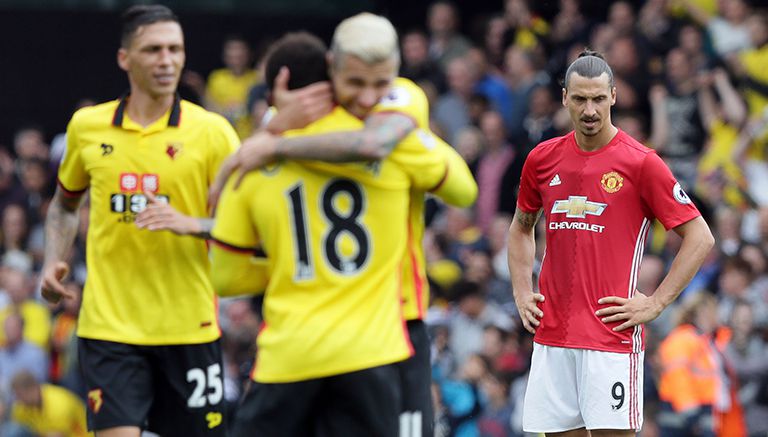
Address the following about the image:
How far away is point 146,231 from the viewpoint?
8.01 m

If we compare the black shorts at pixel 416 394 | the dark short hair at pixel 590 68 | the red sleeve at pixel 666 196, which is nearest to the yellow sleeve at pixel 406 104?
the black shorts at pixel 416 394

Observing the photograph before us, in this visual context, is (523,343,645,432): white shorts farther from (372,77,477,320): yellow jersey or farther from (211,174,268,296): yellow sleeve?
(211,174,268,296): yellow sleeve

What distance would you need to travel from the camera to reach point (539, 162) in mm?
7758

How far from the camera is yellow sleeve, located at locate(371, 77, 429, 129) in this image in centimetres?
621

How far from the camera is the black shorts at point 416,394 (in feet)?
21.3

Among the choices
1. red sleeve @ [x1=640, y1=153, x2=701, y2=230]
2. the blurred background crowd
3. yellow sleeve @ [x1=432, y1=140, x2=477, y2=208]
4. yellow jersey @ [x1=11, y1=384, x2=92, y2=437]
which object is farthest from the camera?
yellow jersey @ [x1=11, y1=384, x2=92, y2=437]

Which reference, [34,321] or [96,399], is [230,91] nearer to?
[34,321]

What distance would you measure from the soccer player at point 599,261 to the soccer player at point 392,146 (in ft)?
3.15

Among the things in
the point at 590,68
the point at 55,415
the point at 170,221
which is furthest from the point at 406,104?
the point at 55,415

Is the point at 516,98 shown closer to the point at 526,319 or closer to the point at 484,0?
the point at 484,0

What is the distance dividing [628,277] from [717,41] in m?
8.27

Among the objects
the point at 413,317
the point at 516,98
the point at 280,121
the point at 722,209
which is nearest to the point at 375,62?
the point at 280,121

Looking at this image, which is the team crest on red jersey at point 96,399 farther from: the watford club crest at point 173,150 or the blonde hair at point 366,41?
the blonde hair at point 366,41

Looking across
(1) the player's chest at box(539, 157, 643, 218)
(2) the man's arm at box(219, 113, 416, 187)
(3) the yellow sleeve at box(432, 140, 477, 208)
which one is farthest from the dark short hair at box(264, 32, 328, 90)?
(1) the player's chest at box(539, 157, 643, 218)
